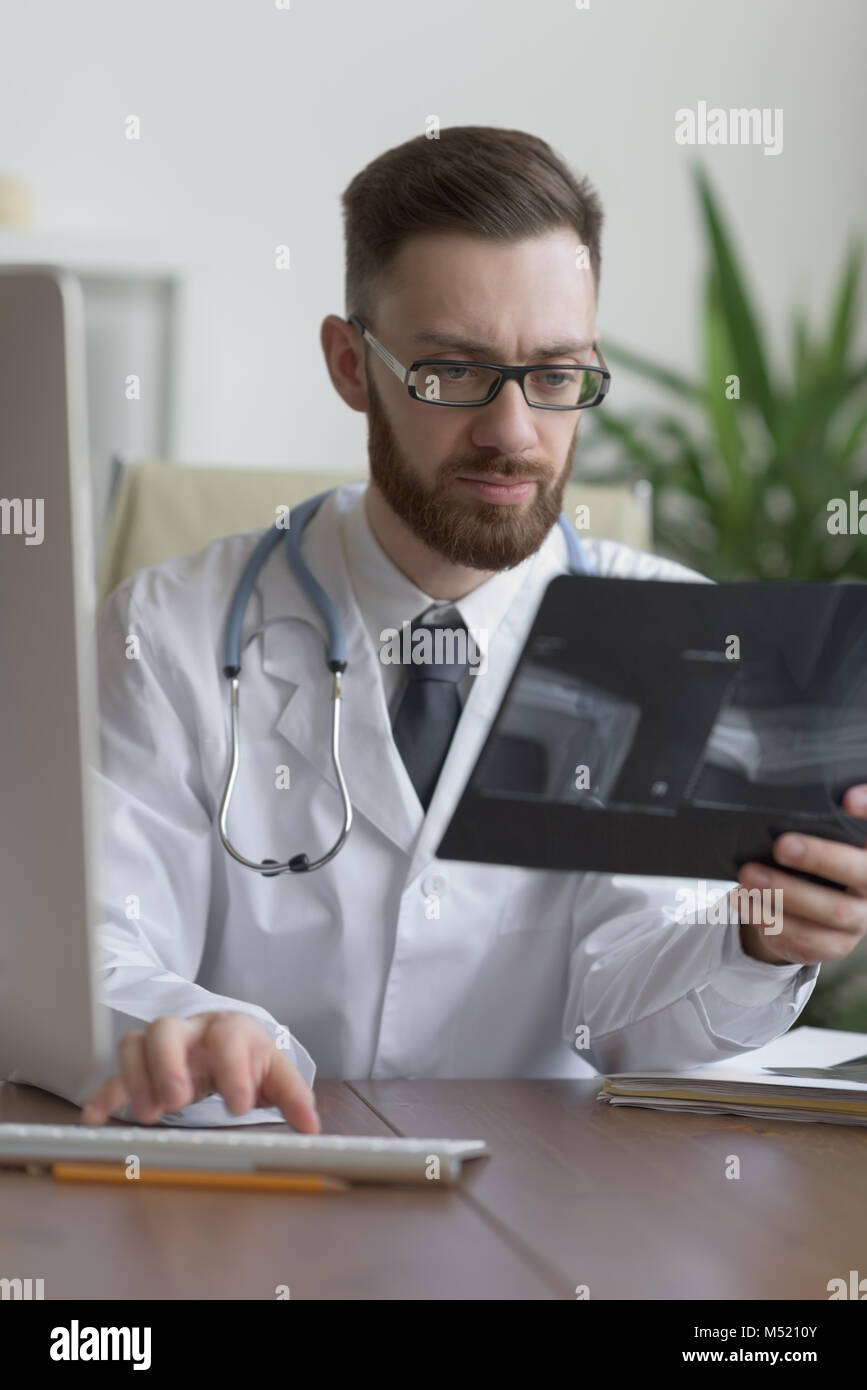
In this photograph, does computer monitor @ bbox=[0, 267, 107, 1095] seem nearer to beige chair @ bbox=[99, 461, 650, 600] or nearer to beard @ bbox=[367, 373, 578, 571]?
beard @ bbox=[367, 373, 578, 571]

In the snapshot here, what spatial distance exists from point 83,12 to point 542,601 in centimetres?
239

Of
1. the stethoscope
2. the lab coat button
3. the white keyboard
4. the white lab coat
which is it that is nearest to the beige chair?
the stethoscope

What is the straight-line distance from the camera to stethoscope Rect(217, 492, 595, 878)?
1.27 m

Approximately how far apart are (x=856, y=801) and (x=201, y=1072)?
45 cm

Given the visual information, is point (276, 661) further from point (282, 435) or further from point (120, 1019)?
point (282, 435)

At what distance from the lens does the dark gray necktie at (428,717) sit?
139cm

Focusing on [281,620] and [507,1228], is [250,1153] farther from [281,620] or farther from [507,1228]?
[281,620]

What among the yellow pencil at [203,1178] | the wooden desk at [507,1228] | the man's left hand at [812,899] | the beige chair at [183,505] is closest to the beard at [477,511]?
the beige chair at [183,505]

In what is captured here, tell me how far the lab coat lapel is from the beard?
4.4 inches

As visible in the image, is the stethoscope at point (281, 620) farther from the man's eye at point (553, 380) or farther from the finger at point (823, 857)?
the finger at point (823, 857)
